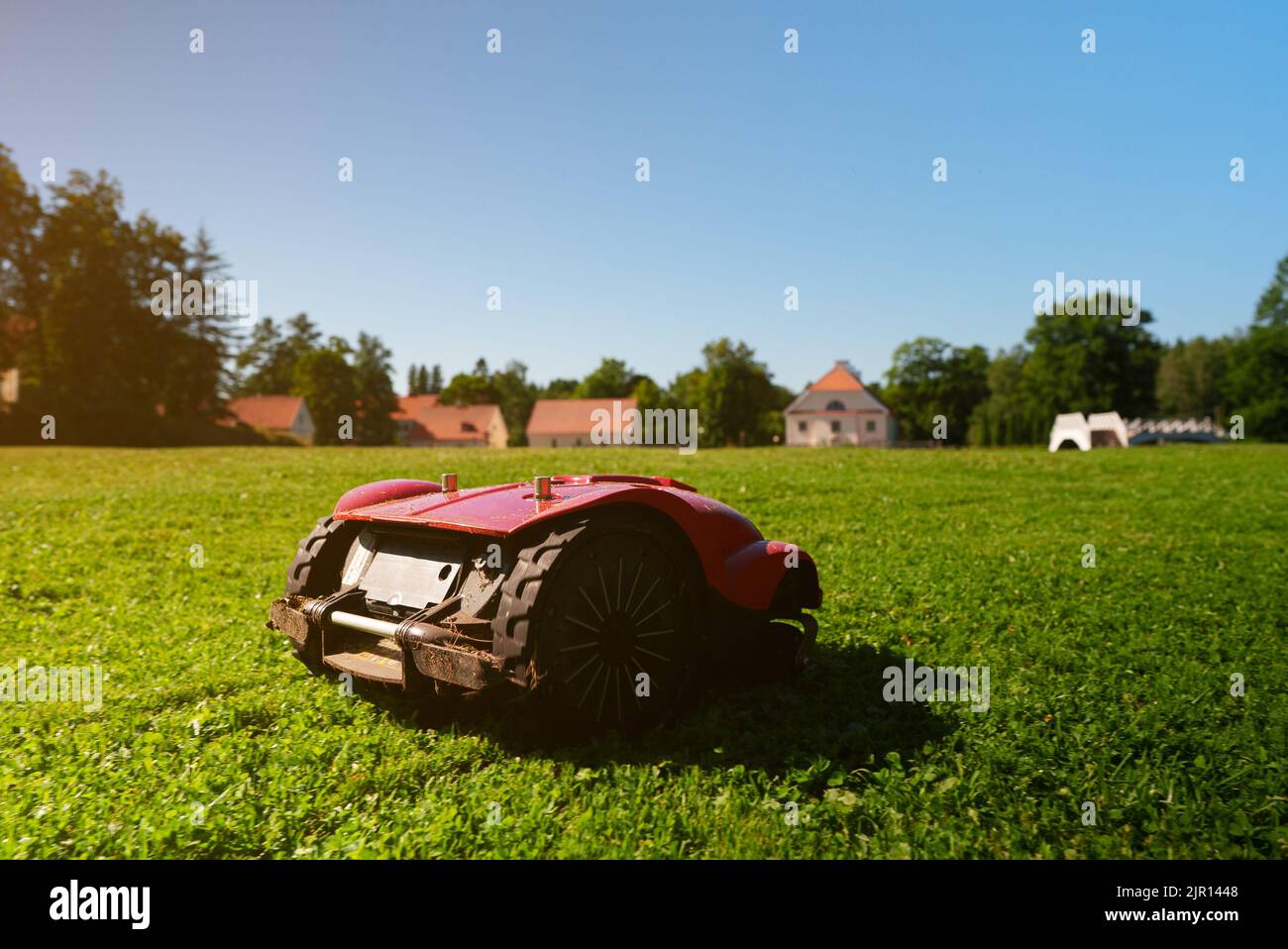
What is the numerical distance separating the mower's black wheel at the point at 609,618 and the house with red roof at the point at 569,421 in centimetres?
8153

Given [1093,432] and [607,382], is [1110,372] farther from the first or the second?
[607,382]

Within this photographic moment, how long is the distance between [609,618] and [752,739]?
1183 millimetres

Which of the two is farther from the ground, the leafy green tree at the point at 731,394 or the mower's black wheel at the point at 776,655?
the leafy green tree at the point at 731,394

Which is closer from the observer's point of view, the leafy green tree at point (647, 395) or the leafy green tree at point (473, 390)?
the leafy green tree at point (647, 395)

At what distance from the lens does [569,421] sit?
90562mm

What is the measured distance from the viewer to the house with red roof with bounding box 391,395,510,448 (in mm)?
98000

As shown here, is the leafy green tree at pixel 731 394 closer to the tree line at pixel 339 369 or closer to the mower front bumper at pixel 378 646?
the tree line at pixel 339 369

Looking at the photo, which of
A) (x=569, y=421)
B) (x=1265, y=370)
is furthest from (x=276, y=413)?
(x=1265, y=370)

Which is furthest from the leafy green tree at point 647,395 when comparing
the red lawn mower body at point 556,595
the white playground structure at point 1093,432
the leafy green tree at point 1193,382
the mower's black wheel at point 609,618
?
the mower's black wheel at point 609,618

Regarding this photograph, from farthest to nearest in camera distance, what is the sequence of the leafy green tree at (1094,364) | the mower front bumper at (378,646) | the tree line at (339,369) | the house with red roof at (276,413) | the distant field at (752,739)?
the house with red roof at (276,413) < the leafy green tree at (1094,364) < the tree line at (339,369) < the mower front bumper at (378,646) < the distant field at (752,739)

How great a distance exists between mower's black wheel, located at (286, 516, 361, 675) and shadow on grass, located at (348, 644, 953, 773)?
75 centimetres

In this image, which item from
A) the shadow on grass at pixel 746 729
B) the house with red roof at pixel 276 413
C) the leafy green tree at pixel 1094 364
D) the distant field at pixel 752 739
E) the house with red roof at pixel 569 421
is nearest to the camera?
the distant field at pixel 752 739

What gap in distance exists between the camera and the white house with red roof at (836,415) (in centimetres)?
7625

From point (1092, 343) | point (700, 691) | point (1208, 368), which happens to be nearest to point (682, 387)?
point (1092, 343)
